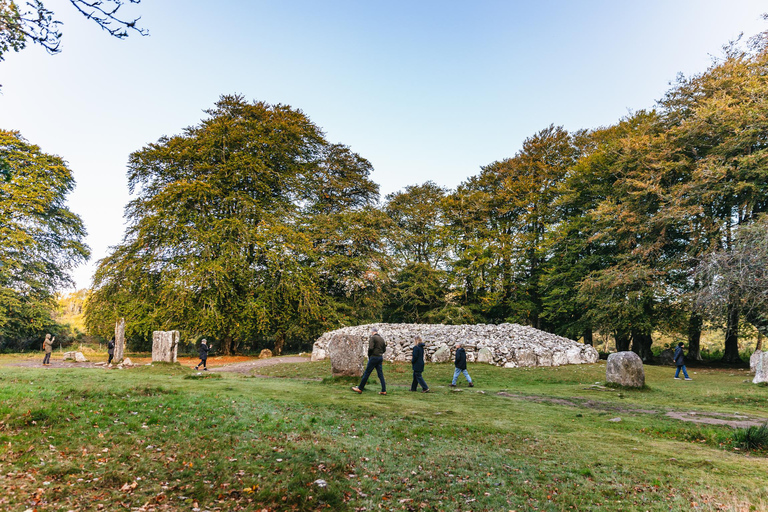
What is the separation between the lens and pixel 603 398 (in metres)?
13.2

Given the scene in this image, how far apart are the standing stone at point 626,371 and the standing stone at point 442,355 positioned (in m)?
8.62

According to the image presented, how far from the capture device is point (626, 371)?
14.9m

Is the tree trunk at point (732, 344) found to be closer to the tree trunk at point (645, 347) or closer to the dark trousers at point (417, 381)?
the tree trunk at point (645, 347)

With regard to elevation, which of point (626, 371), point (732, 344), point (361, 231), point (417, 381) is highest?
point (361, 231)

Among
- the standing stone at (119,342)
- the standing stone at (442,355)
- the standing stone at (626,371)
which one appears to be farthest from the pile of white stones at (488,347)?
the standing stone at (119,342)

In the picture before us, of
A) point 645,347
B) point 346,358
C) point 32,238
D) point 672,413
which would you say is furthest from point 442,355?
point 32,238

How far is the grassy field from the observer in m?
5.05

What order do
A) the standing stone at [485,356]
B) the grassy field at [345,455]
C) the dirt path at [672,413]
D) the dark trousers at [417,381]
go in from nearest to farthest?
the grassy field at [345,455] → the dirt path at [672,413] → the dark trousers at [417,381] → the standing stone at [485,356]

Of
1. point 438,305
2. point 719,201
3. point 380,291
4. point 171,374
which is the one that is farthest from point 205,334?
point 719,201

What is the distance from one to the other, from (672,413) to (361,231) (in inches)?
941

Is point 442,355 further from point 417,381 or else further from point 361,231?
point 361,231

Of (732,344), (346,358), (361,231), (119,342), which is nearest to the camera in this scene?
(346,358)

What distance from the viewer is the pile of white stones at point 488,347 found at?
22.3 m

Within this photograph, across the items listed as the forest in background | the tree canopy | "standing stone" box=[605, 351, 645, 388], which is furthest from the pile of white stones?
the tree canopy
